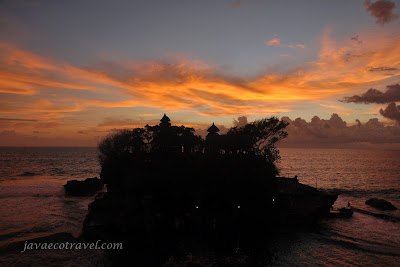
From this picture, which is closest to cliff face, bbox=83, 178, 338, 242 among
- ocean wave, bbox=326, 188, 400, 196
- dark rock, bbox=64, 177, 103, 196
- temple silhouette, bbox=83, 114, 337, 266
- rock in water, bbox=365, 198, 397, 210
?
temple silhouette, bbox=83, 114, 337, 266

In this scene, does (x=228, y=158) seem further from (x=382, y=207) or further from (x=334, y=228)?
(x=382, y=207)

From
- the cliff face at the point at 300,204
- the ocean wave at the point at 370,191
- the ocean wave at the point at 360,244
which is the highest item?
the cliff face at the point at 300,204

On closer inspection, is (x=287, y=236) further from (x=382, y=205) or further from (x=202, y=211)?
A: (x=382, y=205)

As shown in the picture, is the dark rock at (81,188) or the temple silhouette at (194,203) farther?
the dark rock at (81,188)

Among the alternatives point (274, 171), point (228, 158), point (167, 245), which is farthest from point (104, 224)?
point (274, 171)

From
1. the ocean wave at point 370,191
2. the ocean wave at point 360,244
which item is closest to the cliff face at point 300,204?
the ocean wave at point 360,244

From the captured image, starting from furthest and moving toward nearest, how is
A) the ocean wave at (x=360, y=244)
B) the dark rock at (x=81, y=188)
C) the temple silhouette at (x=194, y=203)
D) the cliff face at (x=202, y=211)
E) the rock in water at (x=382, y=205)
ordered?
the dark rock at (x=81, y=188) → the rock in water at (x=382, y=205) → the cliff face at (x=202, y=211) → the temple silhouette at (x=194, y=203) → the ocean wave at (x=360, y=244)

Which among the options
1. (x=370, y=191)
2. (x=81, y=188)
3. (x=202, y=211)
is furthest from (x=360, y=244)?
(x=81, y=188)

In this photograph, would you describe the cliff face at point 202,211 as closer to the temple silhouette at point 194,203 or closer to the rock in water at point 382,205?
the temple silhouette at point 194,203

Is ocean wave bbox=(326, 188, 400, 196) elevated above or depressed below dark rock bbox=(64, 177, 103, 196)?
below

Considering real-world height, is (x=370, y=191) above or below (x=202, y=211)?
below

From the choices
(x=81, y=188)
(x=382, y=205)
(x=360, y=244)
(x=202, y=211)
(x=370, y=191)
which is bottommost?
(x=370, y=191)

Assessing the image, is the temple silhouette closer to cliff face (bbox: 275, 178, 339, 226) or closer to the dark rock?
cliff face (bbox: 275, 178, 339, 226)

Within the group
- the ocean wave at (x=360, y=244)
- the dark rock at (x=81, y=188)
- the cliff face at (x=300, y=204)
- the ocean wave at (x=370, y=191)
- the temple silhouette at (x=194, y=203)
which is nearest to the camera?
the ocean wave at (x=360, y=244)
